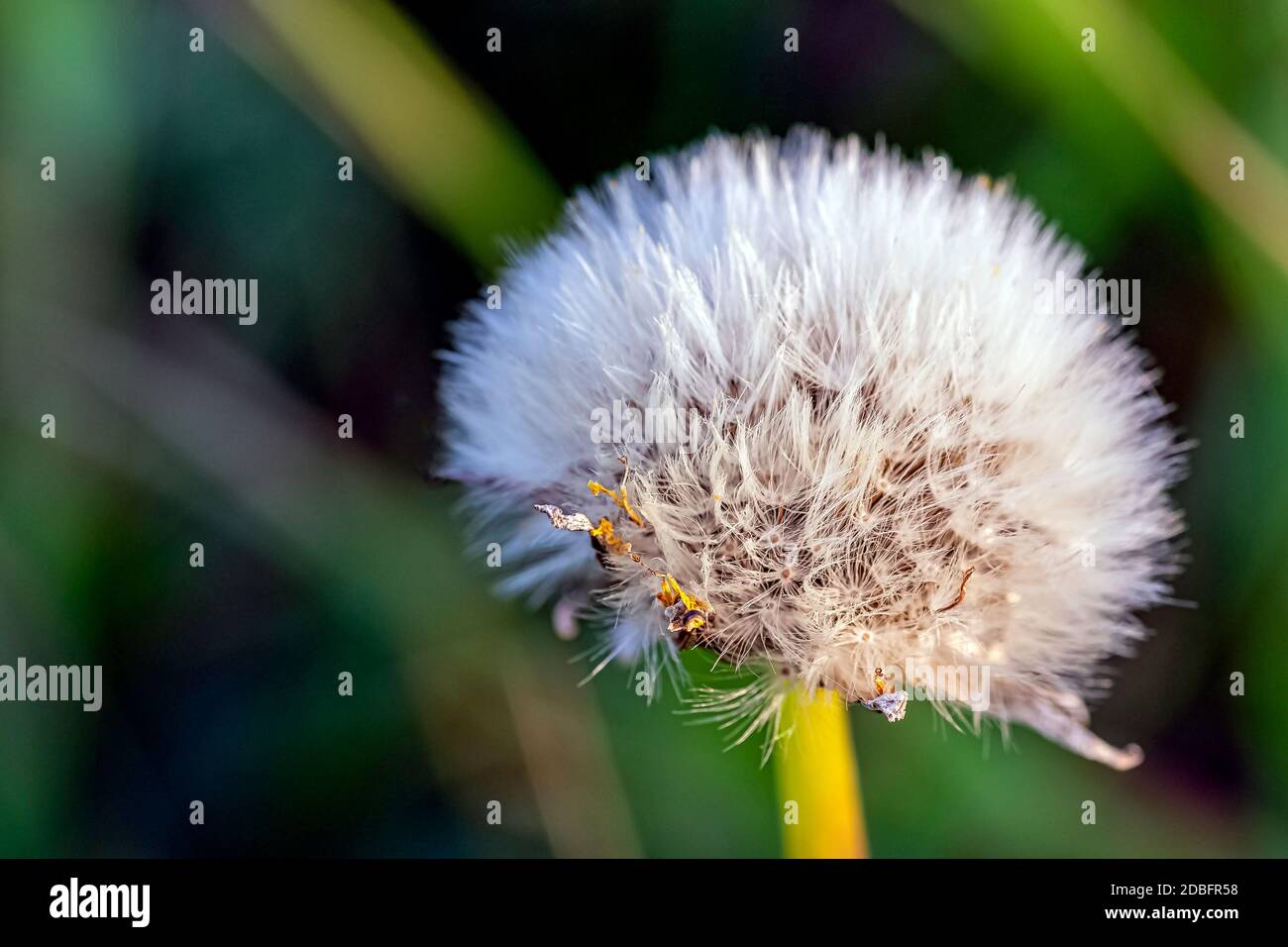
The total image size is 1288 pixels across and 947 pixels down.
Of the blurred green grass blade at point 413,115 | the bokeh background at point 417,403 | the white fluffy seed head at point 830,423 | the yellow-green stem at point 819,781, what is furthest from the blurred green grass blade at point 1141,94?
the yellow-green stem at point 819,781

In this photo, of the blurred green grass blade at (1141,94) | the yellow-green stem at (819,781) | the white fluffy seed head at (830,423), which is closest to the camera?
the white fluffy seed head at (830,423)

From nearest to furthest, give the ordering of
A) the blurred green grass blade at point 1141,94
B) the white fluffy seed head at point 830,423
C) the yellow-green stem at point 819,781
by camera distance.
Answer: the white fluffy seed head at point 830,423 → the yellow-green stem at point 819,781 → the blurred green grass blade at point 1141,94

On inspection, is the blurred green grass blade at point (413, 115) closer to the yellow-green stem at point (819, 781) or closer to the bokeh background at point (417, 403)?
the bokeh background at point (417, 403)

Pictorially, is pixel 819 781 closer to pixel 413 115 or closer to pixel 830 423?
pixel 830 423

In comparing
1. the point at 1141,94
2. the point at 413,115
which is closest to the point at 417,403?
the point at 413,115

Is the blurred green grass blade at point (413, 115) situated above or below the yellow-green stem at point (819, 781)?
above
